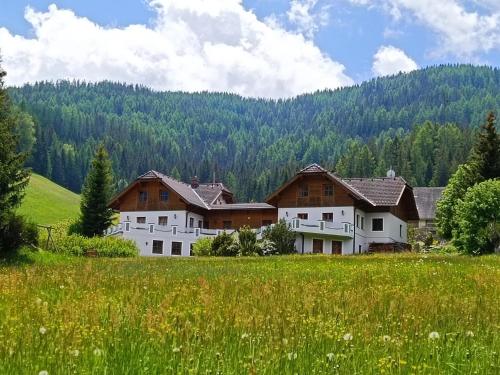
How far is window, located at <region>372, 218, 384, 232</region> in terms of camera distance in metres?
65.7

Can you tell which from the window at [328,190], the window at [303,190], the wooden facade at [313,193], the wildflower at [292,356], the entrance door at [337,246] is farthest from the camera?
the window at [303,190]

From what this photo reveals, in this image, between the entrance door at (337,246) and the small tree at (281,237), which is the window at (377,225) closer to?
the entrance door at (337,246)

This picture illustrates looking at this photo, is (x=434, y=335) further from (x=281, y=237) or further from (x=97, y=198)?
(x=97, y=198)

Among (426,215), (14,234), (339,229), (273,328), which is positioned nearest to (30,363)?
(273,328)

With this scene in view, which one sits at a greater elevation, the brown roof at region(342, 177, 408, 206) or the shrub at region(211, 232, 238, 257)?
the brown roof at region(342, 177, 408, 206)

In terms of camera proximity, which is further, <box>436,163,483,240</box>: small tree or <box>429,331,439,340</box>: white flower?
<box>436,163,483,240</box>: small tree

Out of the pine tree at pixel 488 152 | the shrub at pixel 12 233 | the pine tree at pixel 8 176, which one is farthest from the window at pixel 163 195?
the shrub at pixel 12 233

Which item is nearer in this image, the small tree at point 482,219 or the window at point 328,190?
the small tree at point 482,219

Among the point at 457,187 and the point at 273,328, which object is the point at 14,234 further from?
the point at 457,187

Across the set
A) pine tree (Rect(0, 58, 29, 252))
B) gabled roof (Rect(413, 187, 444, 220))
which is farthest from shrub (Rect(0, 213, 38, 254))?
gabled roof (Rect(413, 187, 444, 220))

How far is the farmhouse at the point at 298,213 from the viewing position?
61969mm

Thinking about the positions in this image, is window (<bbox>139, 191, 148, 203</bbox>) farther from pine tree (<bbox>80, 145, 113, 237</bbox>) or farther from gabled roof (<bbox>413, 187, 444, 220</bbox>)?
gabled roof (<bbox>413, 187, 444, 220</bbox>)

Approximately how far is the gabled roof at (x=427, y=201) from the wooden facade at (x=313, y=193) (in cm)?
4632

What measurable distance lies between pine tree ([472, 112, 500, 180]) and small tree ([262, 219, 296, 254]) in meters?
17.4
